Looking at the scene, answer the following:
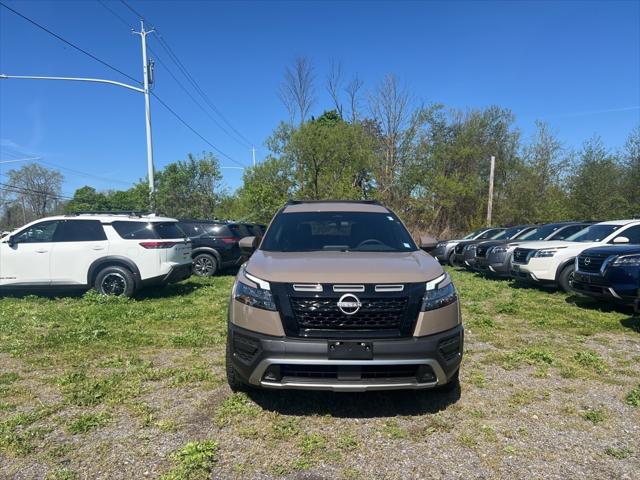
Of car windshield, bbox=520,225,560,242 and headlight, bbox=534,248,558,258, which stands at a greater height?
car windshield, bbox=520,225,560,242

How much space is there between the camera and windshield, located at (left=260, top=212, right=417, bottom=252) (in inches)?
188

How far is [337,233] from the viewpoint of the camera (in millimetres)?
5098

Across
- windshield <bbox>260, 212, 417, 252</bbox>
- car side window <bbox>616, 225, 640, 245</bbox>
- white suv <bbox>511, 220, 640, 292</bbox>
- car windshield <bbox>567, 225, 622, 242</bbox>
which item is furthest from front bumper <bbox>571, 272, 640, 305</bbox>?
windshield <bbox>260, 212, 417, 252</bbox>

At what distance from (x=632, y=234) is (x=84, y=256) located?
11177mm

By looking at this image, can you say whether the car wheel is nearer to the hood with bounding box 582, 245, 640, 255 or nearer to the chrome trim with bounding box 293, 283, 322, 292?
the hood with bounding box 582, 245, 640, 255

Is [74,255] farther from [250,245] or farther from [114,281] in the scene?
[250,245]

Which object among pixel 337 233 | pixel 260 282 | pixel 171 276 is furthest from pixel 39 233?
pixel 260 282

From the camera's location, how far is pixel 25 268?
9000 millimetres

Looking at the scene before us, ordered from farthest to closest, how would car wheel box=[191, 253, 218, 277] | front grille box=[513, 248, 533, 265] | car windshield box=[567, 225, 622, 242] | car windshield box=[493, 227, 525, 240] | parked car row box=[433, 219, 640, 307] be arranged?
car windshield box=[493, 227, 525, 240]
car wheel box=[191, 253, 218, 277]
front grille box=[513, 248, 533, 265]
car windshield box=[567, 225, 622, 242]
parked car row box=[433, 219, 640, 307]

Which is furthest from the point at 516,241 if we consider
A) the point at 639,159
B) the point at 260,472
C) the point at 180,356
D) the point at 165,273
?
the point at 639,159

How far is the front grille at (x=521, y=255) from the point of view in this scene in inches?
419

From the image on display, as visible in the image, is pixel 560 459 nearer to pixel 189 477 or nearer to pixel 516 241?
pixel 189 477

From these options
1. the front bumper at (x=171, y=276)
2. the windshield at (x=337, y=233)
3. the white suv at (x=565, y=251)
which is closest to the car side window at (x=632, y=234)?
the white suv at (x=565, y=251)

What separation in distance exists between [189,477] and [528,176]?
33.1m
